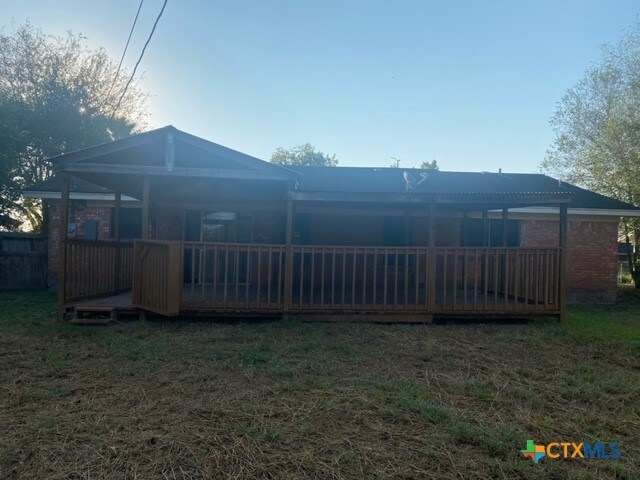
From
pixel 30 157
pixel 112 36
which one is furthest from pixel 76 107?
pixel 112 36

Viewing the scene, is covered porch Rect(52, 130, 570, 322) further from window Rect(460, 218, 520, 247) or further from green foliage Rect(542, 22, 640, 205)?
green foliage Rect(542, 22, 640, 205)

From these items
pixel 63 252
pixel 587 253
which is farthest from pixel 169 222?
pixel 587 253

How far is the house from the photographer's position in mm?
6344

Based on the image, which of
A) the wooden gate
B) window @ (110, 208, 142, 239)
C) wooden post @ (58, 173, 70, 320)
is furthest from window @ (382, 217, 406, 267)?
wooden post @ (58, 173, 70, 320)

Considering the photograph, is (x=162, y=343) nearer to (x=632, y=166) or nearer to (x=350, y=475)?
(x=350, y=475)

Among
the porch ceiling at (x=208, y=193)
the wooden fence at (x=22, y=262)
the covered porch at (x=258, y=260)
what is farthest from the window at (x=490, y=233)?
the wooden fence at (x=22, y=262)

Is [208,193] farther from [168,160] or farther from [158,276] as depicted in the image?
[158,276]

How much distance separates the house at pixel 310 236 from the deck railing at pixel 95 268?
0.08 feet

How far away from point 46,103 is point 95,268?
10.8 m

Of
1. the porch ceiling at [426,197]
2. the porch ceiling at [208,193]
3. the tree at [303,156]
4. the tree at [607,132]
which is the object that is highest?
the tree at [303,156]

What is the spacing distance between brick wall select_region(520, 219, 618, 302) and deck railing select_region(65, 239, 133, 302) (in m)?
10.3

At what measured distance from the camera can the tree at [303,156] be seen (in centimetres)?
4147

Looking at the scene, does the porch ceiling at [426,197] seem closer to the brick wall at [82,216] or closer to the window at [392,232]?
the window at [392,232]

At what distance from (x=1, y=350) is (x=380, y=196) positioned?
19.1ft
